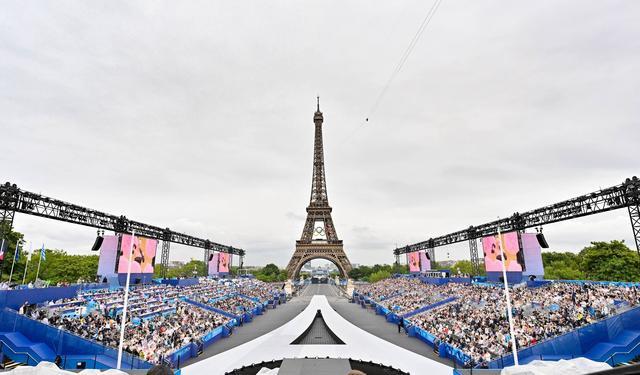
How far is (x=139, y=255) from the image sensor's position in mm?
27422

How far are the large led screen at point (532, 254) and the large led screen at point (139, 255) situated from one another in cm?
3250

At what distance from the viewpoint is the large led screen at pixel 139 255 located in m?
24.7

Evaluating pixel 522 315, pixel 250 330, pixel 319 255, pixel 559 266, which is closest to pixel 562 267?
pixel 559 266

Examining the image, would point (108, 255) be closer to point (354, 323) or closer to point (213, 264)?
point (354, 323)

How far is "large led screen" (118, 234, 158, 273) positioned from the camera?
2473 cm

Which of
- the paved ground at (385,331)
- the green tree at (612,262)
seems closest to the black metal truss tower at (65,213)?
the paved ground at (385,331)

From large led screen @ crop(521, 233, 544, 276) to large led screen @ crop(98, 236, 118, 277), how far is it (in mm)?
34098

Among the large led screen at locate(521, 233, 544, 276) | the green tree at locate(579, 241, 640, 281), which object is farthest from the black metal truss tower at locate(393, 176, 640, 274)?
the green tree at locate(579, 241, 640, 281)

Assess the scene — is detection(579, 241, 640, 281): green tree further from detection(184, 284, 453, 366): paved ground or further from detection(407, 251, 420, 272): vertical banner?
detection(184, 284, 453, 366): paved ground

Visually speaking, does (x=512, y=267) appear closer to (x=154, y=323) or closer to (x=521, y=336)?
(x=521, y=336)

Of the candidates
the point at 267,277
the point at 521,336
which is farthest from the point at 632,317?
the point at 267,277

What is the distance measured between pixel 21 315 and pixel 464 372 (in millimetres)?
20726

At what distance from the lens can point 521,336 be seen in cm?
1706

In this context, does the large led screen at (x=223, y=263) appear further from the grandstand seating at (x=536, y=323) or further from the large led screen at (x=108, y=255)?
Result: the grandstand seating at (x=536, y=323)
